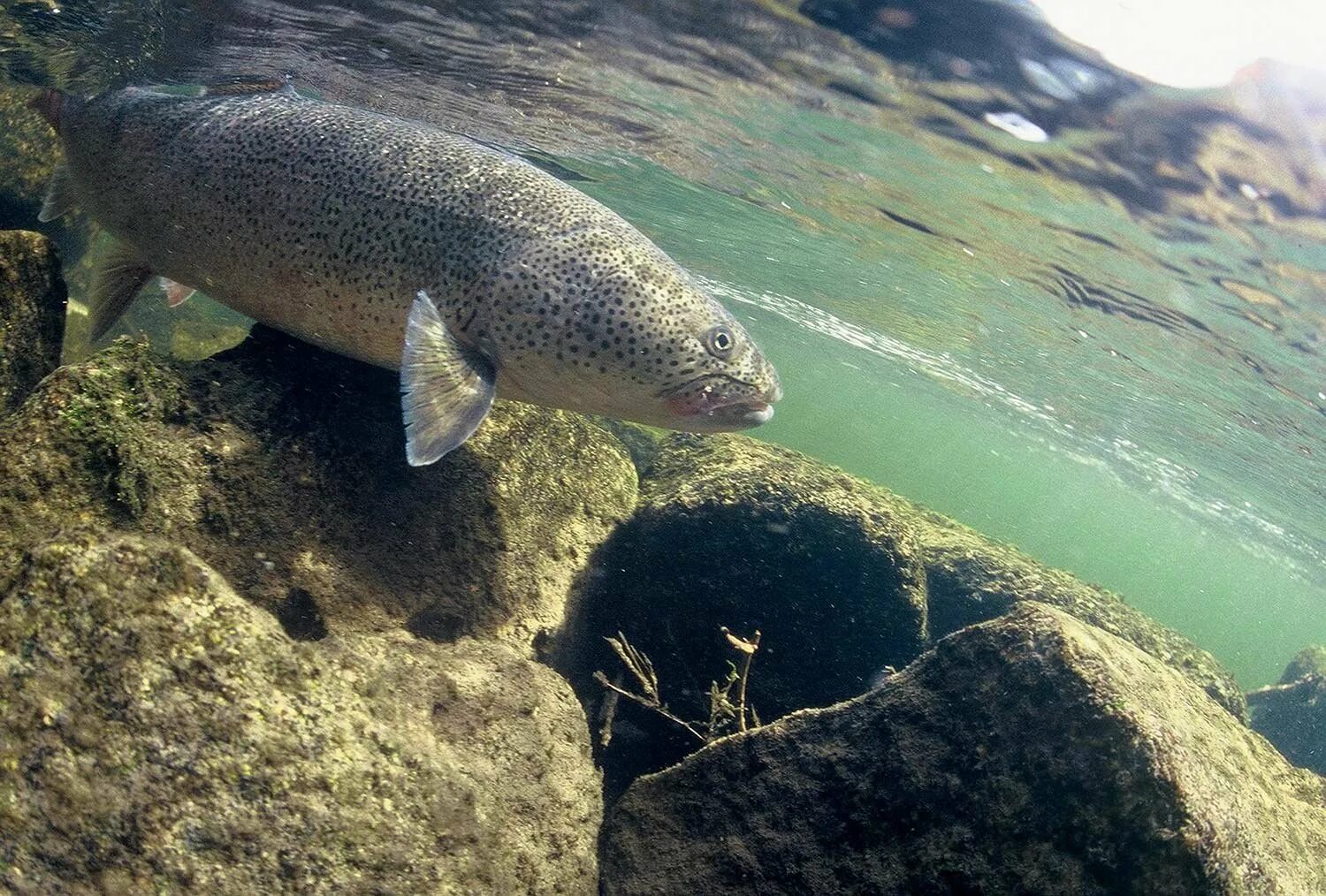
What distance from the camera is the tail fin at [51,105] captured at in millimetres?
5969

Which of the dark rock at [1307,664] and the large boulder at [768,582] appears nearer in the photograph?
the large boulder at [768,582]

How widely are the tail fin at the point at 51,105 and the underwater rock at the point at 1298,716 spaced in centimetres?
2249

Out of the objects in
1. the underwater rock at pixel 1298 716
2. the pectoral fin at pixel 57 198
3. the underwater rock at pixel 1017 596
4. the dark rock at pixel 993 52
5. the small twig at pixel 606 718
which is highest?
the dark rock at pixel 993 52

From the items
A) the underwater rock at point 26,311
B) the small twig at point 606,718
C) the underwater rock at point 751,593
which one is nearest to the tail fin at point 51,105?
the underwater rock at point 26,311

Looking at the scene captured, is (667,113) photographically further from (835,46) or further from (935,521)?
(935,521)

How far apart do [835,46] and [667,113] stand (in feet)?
15.7

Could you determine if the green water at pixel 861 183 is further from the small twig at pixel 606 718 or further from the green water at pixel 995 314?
the small twig at pixel 606 718

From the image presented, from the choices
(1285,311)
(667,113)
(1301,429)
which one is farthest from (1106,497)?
(667,113)

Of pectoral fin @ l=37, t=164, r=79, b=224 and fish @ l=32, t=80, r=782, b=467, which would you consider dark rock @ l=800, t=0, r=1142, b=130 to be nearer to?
fish @ l=32, t=80, r=782, b=467

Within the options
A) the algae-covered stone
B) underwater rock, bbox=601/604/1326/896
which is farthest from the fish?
underwater rock, bbox=601/604/1326/896

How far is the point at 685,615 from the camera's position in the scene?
586 centimetres

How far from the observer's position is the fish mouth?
4414mm

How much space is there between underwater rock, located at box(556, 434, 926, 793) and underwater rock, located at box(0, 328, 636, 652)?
0.66 m

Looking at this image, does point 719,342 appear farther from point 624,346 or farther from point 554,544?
point 554,544
